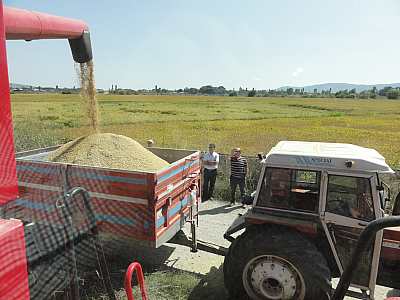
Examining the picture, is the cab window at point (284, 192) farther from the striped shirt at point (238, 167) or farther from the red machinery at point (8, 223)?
the striped shirt at point (238, 167)

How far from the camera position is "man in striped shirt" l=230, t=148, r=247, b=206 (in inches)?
357

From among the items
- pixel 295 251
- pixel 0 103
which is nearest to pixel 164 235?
pixel 295 251

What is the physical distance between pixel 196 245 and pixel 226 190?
14.6ft

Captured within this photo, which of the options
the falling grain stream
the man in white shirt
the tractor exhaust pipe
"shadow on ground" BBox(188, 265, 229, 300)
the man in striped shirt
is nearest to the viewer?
the tractor exhaust pipe

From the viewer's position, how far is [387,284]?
4266 mm

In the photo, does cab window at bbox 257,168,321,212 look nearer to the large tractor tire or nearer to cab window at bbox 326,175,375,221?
cab window at bbox 326,175,375,221

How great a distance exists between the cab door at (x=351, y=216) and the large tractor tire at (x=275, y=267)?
336 millimetres

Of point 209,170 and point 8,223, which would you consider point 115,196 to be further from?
point 209,170

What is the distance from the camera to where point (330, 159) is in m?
4.12

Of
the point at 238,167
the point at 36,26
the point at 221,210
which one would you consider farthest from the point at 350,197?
the point at 238,167

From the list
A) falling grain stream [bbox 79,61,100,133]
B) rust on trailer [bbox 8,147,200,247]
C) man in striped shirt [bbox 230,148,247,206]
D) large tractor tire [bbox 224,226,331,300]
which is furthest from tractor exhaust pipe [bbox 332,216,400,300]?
man in striped shirt [bbox 230,148,247,206]

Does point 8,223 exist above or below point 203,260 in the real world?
above

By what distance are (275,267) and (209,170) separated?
5277mm

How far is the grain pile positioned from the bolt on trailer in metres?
1.96
